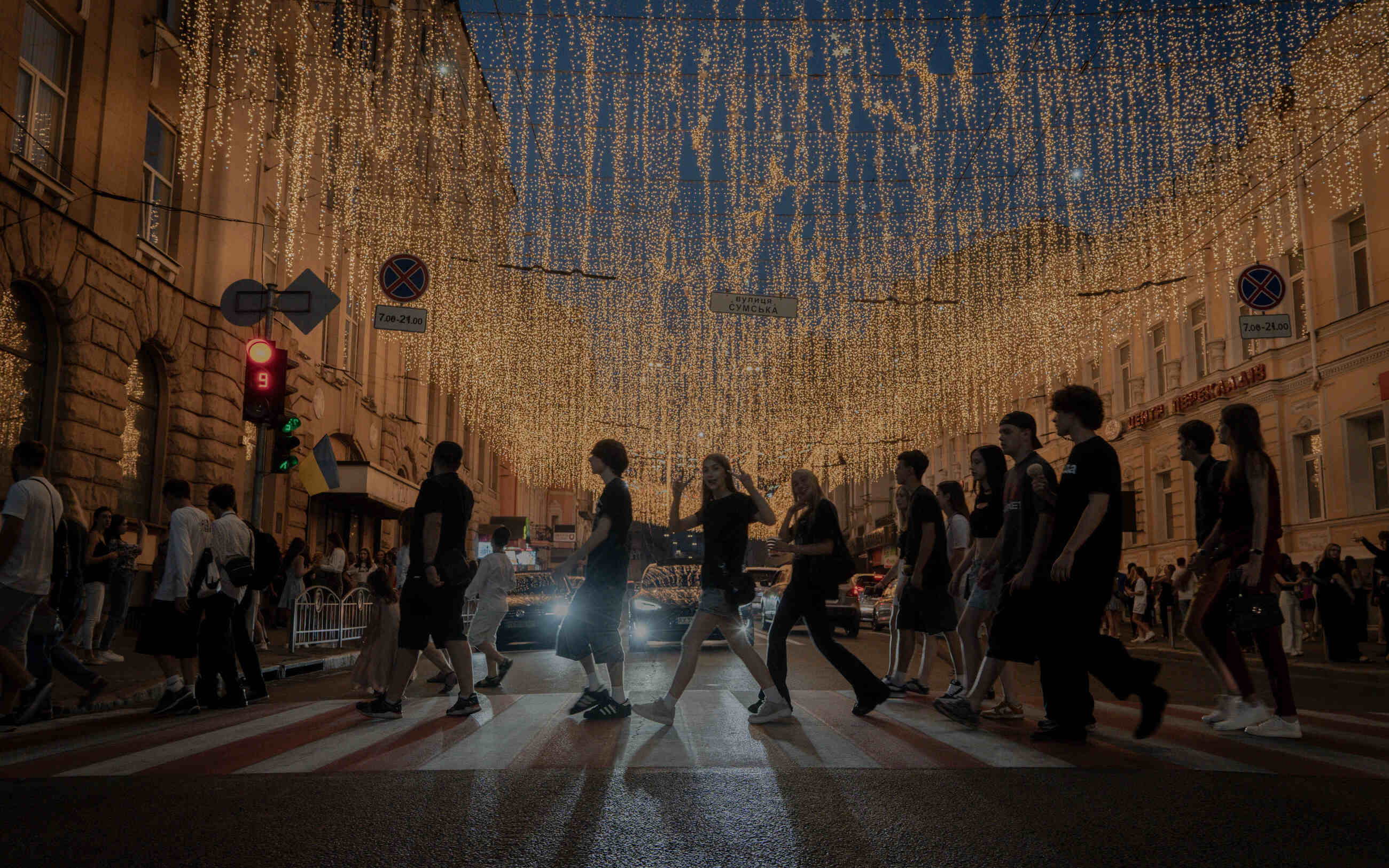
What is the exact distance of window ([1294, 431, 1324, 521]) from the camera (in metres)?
24.8

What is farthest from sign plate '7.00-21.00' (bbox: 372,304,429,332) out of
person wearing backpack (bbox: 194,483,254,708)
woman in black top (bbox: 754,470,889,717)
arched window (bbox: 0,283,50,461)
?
woman in black top (bbox: 754,470,889,717)

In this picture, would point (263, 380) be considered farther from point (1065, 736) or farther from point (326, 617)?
point (1065, 736)

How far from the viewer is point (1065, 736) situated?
6.16 metres

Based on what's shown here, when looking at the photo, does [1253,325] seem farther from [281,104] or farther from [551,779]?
[281,104]

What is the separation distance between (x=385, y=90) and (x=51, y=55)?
13404 millimetres

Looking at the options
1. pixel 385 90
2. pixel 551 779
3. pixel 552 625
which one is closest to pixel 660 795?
pixel 551 779

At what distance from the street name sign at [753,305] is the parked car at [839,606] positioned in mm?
4914

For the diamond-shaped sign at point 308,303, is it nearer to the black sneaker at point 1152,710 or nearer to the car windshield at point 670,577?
the car windshield at point 670,577

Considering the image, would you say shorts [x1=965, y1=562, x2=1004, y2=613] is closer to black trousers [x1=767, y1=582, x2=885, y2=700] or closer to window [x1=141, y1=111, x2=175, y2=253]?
black trousers [x1=767, y1=582, x2=885, y2=700]

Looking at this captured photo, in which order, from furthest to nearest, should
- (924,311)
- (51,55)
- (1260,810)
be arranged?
(924,311)
(51,55)
(1260,810)

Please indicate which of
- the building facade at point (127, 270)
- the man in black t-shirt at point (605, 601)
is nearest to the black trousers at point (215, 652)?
the man in black t-shirt at point (605, 601)

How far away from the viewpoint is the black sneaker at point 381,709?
7.65 metres

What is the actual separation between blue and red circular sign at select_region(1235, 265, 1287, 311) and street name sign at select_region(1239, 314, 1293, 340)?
21cm

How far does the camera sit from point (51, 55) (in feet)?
49.8
